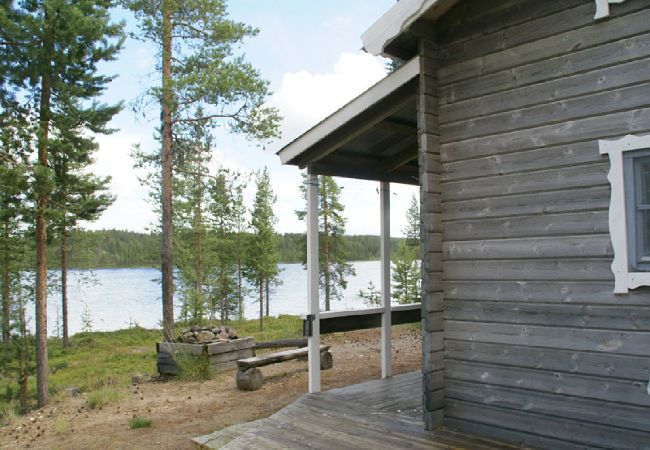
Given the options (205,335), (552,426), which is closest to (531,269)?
(552,426)

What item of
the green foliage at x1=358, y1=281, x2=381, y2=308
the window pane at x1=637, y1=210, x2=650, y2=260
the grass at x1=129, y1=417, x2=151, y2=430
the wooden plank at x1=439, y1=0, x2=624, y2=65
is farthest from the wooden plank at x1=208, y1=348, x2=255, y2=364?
the green foliage at x1=358, y1=281, x2=381, y2=308

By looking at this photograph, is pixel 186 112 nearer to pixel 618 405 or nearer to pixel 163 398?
pixel 163 398

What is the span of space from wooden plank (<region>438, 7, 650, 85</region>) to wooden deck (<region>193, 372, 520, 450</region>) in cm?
318

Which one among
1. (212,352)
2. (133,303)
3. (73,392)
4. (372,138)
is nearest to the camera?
(372,138)

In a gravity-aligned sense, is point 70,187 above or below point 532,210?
above

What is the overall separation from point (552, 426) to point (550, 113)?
2.48 metres

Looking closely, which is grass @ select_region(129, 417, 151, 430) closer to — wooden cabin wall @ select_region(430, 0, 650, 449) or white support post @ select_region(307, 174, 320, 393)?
white support post @ select_region(307, 174, 320, 393)

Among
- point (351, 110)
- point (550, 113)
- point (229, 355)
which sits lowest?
point (229, 355)

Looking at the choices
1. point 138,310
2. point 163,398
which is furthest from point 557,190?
point 138,310

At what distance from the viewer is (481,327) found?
4754 millimetres

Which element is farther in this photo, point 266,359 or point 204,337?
point 204,337

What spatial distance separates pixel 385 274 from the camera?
24.2 ft

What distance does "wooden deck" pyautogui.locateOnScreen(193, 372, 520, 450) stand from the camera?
466cm

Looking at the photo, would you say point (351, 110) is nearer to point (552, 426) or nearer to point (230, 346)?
point (552, 426)
